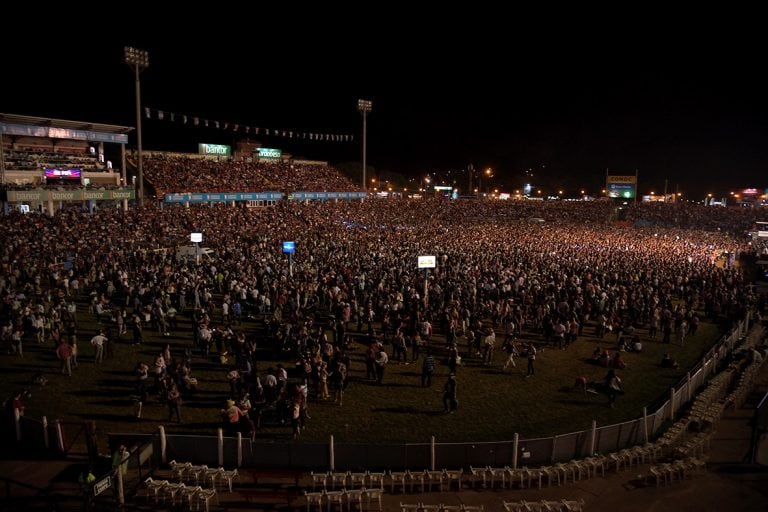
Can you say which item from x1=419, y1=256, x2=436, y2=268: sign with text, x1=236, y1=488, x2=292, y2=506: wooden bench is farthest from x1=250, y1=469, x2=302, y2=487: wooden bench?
x1=419, y1=256, x2=436, y2=268: sign with text

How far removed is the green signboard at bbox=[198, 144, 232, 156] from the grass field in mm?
43582

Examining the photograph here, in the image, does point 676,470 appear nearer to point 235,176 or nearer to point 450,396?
point 450,396

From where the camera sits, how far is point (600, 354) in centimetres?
1602

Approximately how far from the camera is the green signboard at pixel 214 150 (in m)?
56.8

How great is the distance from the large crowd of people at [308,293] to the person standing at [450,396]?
10 cm

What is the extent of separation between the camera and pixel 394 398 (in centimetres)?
1289

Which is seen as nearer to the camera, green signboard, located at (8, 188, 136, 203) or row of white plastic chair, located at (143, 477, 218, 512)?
row of white plastic chair, located at (143, 477, 218, 512)

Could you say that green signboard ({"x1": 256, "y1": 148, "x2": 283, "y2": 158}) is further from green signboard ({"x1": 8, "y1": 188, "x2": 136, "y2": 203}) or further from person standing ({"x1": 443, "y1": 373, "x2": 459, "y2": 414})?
person standing ({"x1": 443, "y1": 373, "x2": 459, "y2": 414})

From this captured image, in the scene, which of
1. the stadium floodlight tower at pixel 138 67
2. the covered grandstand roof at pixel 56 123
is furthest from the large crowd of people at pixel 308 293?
the covered grandstand roof at pixel 56 123

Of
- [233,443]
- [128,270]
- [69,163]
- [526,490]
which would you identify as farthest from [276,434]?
[69,163]

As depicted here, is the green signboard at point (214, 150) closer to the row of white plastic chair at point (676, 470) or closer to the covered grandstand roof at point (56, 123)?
the covered grandstand roof at point (56, 123)

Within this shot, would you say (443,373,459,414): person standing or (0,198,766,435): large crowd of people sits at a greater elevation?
(0,198,766,435): large crowd of people

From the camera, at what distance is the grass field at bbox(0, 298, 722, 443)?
11258 millimetres

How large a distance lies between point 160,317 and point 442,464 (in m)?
11.6
